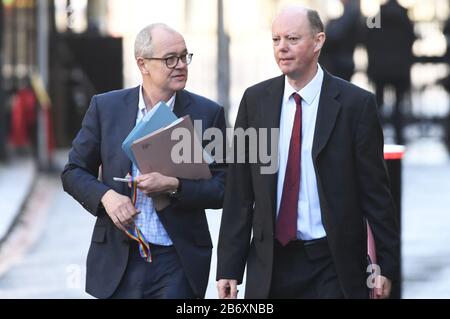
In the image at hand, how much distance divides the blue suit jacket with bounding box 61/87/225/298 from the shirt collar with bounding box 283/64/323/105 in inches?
23.9

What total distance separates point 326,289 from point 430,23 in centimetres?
1889

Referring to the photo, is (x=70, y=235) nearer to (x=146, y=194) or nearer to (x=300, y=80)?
(x=146, y=194)

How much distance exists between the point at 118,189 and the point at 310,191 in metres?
0.97

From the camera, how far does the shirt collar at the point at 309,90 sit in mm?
5426

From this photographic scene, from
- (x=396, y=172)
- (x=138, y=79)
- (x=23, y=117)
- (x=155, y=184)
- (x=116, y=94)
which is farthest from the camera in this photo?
(x=138, y=79)

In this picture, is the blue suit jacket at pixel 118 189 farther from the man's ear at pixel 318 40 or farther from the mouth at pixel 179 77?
the man's ear at pixel 318 40

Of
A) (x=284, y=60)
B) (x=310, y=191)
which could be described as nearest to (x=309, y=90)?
(x=284, y=60)

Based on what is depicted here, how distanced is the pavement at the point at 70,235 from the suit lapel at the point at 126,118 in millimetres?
2974

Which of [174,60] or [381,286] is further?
[174,60]

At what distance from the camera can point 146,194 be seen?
5.73m

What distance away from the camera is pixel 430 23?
2375cm

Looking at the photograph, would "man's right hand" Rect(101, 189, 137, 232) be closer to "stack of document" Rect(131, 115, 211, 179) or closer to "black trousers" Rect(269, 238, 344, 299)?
"stack of document" Rect(131, 115, 211, 179)

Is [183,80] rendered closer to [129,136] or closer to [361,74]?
[129,136]

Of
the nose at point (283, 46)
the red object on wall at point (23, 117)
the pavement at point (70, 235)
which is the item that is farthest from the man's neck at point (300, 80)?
the red object on wall at point (23, 117)
